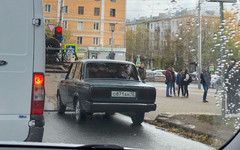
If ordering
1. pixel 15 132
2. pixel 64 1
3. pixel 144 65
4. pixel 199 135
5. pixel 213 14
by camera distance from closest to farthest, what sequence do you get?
pixel 15 132
pixel 213 14
pixel 199 135
pixel 64 1
pixel 144 65

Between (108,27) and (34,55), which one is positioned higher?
(108,27)

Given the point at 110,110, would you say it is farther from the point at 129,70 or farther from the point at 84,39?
the point at 84,39

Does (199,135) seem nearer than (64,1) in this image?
Yes

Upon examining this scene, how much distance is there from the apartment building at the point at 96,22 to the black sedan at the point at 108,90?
0.33 m

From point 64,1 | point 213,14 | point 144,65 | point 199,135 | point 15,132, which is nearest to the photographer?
point 15,132

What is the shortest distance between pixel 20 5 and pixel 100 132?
2335mm

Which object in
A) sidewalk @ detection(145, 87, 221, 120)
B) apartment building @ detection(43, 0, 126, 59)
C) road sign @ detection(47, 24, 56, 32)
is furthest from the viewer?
sidewalk @ detection(145, 87, 221, 120)

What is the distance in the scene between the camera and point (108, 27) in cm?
521

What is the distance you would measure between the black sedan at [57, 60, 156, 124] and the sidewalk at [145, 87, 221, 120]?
0.42 metres

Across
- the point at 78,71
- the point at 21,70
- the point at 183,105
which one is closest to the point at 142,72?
the point at 78,71

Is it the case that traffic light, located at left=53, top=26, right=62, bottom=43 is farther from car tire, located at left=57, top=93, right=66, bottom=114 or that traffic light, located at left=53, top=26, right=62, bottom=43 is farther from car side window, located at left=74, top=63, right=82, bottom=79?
car tire, located at left=57, top=93, right=66, bottom=114

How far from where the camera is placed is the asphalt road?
4.34 metres

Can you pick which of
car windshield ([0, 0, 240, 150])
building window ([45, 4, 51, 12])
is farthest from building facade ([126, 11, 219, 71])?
building window ([45, 4, 51, 12])

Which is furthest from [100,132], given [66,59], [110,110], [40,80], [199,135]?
[40,80]
